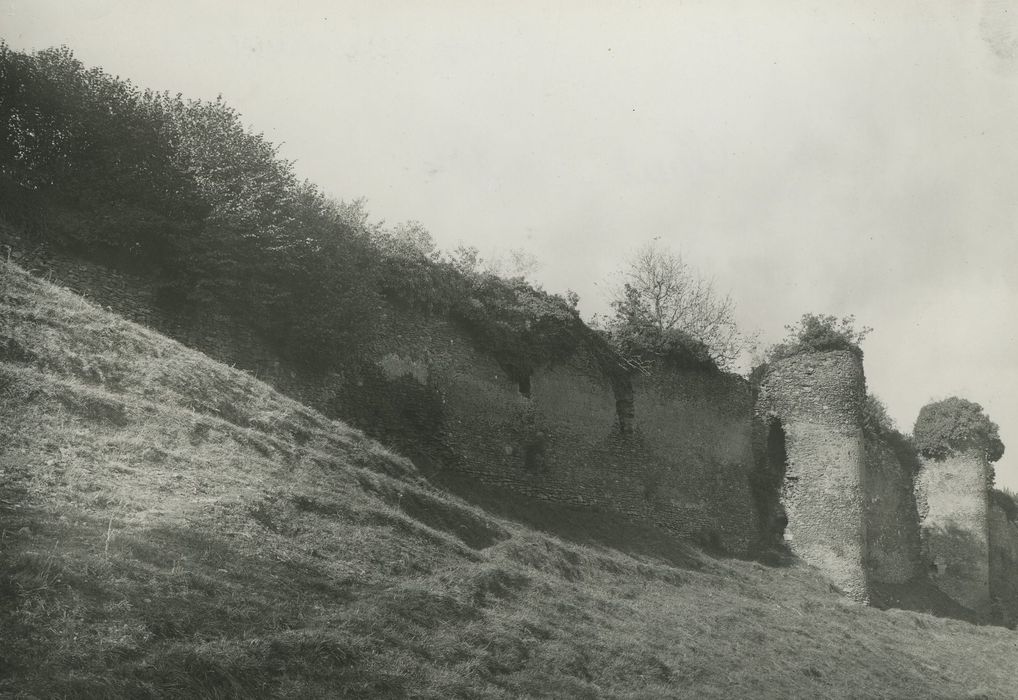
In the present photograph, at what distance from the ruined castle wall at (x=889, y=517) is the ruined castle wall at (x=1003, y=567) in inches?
91.3

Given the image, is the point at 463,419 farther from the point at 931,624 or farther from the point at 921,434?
the point at 921,434

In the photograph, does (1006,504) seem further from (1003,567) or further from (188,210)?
(188,210)

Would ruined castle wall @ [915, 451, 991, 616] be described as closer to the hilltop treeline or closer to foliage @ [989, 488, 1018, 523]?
foliage @ [989, 488, 1018, 523]

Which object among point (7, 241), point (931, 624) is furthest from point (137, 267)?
point (931, 624)

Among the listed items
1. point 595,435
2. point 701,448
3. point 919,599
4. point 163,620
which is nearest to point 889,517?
point 919,599

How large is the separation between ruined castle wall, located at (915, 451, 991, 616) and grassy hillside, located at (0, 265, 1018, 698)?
1015 centimetres

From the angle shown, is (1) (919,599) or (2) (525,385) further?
(1) (919,599)

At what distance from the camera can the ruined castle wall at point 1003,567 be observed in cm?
2386

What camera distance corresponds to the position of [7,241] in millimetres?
12305

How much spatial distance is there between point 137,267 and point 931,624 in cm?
1935

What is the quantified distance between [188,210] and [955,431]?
78.8 feet

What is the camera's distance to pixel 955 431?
1019 inches

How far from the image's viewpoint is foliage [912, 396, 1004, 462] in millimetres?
25688

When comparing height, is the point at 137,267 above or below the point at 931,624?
above
